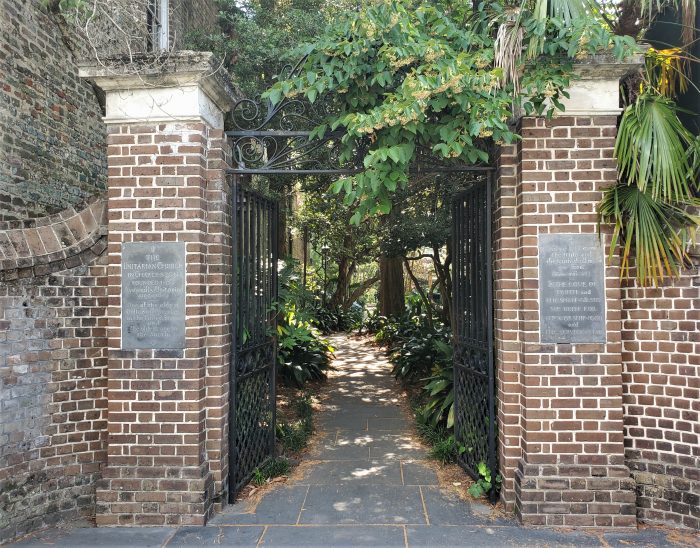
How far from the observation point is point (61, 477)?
3973 millimetres

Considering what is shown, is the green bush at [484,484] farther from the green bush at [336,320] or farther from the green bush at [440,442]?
the green bush at [336,320]

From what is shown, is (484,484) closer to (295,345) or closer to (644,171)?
(644,171)

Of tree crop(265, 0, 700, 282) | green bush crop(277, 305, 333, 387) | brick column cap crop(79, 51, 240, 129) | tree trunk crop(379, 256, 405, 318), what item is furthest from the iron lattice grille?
tree trunk crop(379, 256, 405, 318)

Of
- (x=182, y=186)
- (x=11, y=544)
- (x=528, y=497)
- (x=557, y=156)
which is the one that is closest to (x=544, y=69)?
(x=557, y=156)

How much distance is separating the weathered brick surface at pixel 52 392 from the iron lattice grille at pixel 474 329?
3.16 metres

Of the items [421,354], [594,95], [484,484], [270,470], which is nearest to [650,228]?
[594,95]

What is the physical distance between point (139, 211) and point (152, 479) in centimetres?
205

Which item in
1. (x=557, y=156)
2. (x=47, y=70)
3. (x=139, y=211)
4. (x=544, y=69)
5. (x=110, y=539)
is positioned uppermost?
(x=47, y=70)

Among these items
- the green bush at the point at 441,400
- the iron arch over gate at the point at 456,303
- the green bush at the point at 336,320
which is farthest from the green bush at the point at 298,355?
the green bush at the point at 336,320

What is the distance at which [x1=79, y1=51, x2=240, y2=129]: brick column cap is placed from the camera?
3.88m

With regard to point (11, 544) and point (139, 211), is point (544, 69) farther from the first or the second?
point (11, 544)

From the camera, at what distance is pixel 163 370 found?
3.93 meters

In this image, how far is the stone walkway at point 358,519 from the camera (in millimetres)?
3629

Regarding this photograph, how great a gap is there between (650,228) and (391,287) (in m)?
12.6
